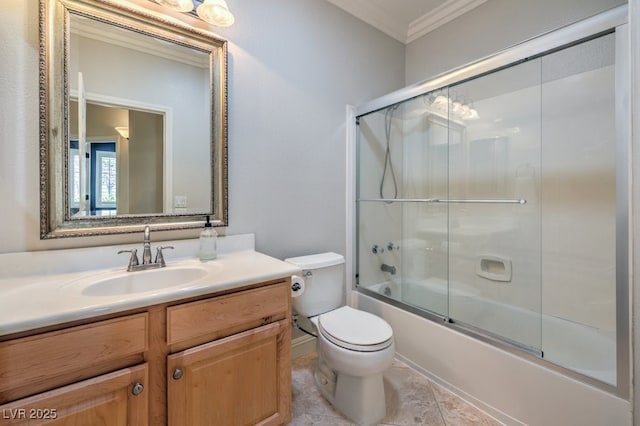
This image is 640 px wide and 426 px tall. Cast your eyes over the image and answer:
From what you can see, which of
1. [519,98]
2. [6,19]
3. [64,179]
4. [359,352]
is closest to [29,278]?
[64,179]

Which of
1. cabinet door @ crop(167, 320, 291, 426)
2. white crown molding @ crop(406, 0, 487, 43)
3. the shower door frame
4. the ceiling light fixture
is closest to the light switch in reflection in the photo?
cabinet door @ crop(167, 320, 291, 426)

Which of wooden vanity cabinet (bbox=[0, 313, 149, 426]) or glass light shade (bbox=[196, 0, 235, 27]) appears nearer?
wooden vanity cabinet (bbox=[0, 313, 149, 426])

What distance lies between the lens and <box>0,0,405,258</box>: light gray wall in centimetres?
115

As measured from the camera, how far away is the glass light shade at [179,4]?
4.52 ft

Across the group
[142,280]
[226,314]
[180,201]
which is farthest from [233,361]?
[180,201]

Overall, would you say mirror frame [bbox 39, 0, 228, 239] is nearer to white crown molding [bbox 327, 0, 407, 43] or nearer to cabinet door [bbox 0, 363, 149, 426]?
cabinet door [bbox 0, 363, 149, 426]

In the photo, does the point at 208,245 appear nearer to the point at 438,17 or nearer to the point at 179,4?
the point at 179,4

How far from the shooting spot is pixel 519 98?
6.41 feet

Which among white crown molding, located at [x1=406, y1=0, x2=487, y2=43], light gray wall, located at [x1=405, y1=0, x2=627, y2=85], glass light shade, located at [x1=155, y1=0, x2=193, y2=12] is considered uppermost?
white crown molding, located at [x1=406, y1=0, x2=487, y2=43]

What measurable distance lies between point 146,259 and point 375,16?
94.6 inches

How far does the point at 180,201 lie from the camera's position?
5.07 feet

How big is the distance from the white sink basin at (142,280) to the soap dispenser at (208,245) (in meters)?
0.13

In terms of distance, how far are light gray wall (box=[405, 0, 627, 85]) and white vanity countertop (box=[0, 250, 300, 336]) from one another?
215 cm

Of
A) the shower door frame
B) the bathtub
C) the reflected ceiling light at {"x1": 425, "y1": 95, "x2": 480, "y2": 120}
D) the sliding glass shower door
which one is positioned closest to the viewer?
the shower door frame
